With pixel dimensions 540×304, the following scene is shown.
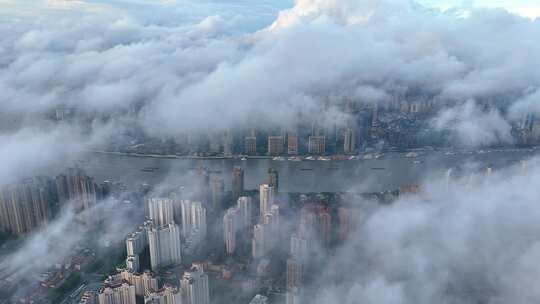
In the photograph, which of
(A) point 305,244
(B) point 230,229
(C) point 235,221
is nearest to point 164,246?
(B) point 230,229

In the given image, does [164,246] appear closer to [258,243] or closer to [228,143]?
[258,243]

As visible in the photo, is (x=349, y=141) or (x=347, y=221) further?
(x=349, y=141)

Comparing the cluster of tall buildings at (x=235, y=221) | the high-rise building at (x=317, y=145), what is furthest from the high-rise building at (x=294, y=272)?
the high-rise building at (x=317, y=145)

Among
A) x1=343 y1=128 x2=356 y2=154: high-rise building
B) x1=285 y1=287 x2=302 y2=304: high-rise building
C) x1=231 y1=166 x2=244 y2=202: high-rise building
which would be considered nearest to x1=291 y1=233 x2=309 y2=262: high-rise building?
x1=285 y1=287 x2=302 y2=304: high-rise building

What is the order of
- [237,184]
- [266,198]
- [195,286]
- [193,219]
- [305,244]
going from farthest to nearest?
[237,184]
[266,198]
[193,219]
[305,244]
[195,286]

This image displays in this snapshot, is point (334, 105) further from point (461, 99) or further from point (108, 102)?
point (108, 102)

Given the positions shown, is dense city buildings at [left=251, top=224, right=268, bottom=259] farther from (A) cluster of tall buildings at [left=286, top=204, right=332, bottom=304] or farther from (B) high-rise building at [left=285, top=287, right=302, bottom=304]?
(B) high-rise building at [left=285, top=287, right=302, bottom=304]
